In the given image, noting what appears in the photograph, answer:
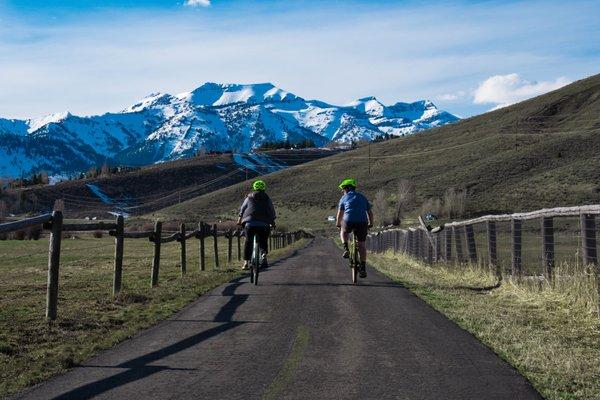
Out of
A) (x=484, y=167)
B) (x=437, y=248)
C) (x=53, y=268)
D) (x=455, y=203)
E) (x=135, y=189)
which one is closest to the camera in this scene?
(x=53, y=268)

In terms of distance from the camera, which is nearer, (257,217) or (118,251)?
(118,251)

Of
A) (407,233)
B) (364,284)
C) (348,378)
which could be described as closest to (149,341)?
(348,378)

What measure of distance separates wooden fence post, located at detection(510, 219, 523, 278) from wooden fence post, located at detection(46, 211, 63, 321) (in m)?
8.58

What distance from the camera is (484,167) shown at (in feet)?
353

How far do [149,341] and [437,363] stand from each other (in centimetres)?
344

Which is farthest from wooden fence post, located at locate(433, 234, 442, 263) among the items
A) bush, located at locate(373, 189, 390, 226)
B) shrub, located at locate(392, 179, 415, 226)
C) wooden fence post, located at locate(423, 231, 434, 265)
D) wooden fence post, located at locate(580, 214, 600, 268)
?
bush, located at locate(373, 189, 390, 226)

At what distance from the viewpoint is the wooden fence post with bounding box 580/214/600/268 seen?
384 inches

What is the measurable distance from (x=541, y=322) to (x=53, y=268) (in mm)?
7044

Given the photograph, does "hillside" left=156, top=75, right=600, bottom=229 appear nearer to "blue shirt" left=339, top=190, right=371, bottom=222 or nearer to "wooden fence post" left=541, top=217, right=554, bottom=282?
"blue shirt" left=339, top=190, right=371, bottom=222

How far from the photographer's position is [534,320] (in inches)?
368

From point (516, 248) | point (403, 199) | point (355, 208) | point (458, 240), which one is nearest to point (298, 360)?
point (516, 248)

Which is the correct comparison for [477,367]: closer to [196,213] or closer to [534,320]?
[534,320]

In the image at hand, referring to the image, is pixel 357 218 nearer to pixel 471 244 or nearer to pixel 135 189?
pixel 471 244

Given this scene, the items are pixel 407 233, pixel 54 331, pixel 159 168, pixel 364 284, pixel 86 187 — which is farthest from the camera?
pixel 159 168
